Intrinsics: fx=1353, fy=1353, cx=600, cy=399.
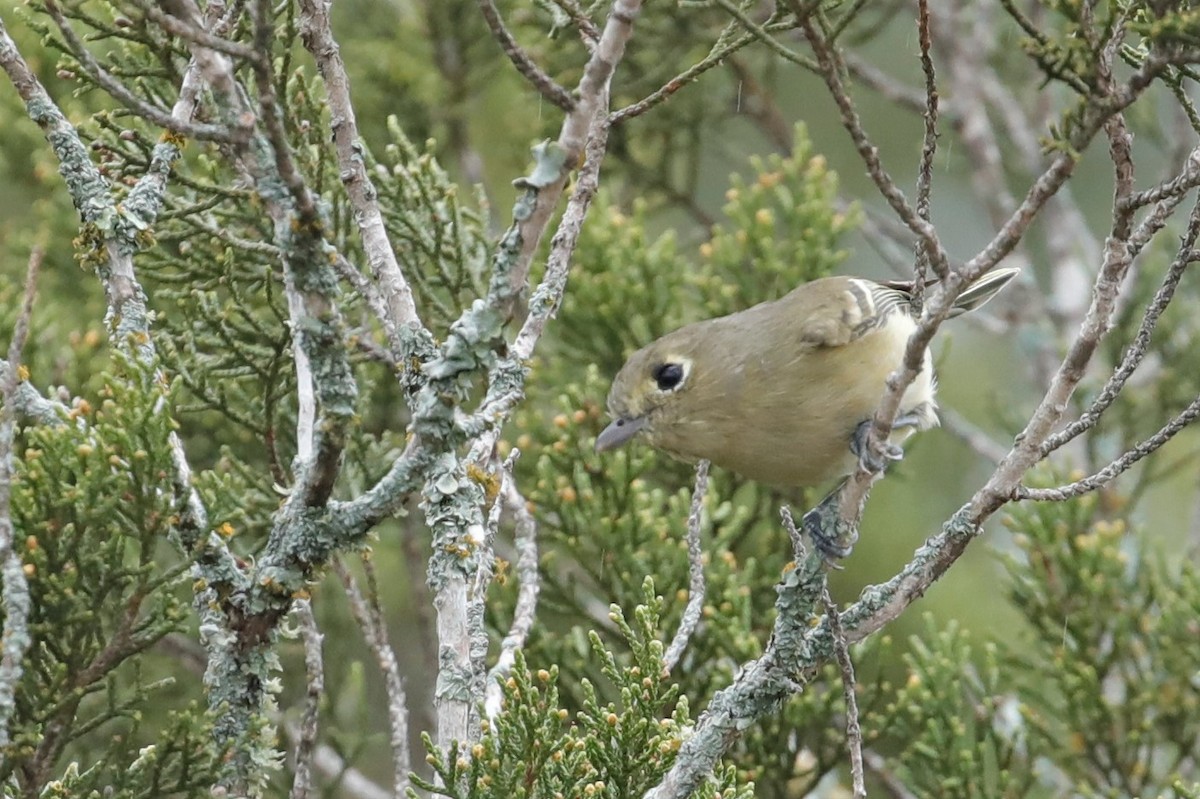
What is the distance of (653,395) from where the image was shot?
3.93 metres

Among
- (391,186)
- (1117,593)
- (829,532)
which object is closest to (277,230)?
(829,532)

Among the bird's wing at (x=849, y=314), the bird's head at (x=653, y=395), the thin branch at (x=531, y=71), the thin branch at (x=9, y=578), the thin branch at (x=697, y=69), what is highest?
the bird's wing at (x=849, y=314)

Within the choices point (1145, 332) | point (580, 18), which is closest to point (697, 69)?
point (580, 18)

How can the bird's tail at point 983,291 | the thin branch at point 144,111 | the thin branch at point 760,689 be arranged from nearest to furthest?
1. the thin branch at point 144,111
2. the thin branch at point 760,689
3. the bird's tail at point 983,291

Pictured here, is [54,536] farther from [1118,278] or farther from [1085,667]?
[1085,667]

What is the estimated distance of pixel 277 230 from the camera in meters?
2.16

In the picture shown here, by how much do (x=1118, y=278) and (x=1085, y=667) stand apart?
2291mm

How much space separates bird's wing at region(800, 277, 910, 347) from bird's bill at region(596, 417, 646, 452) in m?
0.56

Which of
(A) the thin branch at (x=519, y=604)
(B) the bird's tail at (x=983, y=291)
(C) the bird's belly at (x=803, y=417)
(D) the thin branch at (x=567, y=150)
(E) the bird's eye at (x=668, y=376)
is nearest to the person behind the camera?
(D) the thin branch at (x=567, y=150)

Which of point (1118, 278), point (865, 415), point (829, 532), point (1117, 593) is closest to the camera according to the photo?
point (1118, 278)

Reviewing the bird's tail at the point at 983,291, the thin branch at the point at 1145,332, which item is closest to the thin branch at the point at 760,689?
the thin branch at the point at 1145,332

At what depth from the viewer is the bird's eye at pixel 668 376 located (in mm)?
3943

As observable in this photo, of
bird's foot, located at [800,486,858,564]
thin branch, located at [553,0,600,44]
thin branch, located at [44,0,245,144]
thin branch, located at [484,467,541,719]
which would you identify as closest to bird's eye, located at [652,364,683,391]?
thin branch, located at [484,467,541,719]

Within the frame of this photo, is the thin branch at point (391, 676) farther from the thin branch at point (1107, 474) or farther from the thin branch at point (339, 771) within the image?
the thin branch at point (1107, 474)
